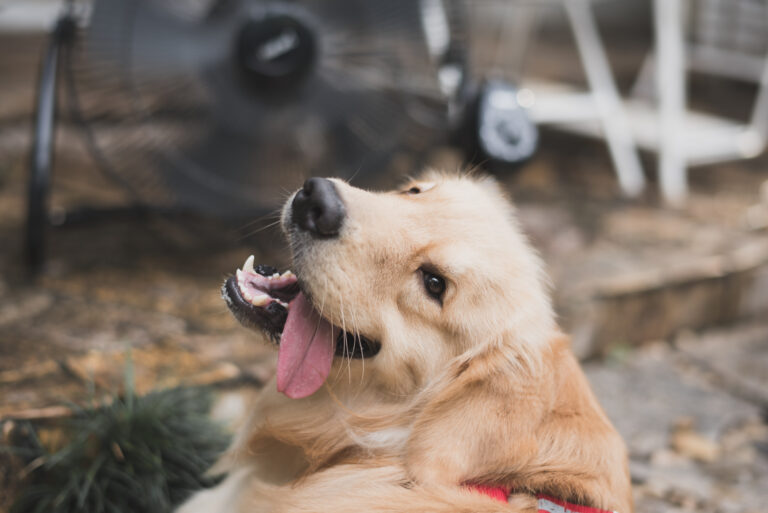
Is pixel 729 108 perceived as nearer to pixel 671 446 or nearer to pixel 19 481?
pixel 671 446

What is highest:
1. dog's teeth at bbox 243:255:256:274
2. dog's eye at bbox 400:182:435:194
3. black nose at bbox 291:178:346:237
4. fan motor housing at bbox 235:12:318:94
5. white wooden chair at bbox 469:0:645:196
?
white wooden chair at bbox 469:0:645:196

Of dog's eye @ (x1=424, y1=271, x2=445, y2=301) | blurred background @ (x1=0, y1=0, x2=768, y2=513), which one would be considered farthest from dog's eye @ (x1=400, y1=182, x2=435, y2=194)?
blurred background @ (x1=0, y1=0, x2=768, y2=513)

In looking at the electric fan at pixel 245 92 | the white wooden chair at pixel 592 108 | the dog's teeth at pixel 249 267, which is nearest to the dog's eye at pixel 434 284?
the dog's teeth at pixel 249 267

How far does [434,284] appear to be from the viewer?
5.32 ft

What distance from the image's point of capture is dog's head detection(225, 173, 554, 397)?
5.19 ft

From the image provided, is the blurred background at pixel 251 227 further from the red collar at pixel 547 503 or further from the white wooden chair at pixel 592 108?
the red collar at pixel 547 503

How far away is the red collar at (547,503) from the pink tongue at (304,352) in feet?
1.40

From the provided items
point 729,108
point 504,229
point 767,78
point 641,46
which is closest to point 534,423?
point 504,229

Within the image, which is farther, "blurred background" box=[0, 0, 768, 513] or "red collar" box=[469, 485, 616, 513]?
"blurred background" box=[0, 0, 768, 513]

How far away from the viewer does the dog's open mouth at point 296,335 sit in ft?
5.39

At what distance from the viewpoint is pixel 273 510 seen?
1635 millimetres

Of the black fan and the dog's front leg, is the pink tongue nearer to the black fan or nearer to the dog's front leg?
the dog's front leg

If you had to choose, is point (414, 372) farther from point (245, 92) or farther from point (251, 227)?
point (251, 227)

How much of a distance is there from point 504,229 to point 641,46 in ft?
22.3
